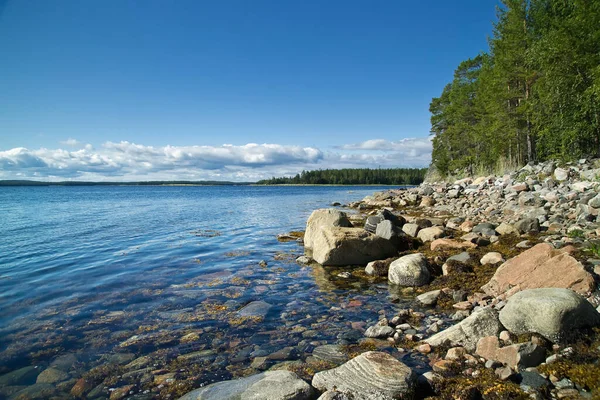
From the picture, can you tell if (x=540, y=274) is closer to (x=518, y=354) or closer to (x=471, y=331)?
(x=471, y=331)

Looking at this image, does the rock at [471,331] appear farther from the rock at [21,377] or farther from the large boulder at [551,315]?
the rock at [21,377]

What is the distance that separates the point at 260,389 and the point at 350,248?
323 inches

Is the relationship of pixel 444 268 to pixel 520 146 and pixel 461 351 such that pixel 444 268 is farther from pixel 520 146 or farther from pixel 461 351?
pixel 520 146

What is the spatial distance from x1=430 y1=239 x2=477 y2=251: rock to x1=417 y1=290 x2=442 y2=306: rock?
14.5 ft

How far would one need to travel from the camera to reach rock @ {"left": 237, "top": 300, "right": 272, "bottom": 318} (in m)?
7.84

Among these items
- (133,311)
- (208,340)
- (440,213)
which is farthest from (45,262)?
(440,213)

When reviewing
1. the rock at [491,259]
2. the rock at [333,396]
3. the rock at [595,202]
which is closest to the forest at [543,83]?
the rock at [595,202]

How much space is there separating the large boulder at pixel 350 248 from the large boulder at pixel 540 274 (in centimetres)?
481

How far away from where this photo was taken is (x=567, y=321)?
199 inches

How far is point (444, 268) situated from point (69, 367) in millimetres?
8991

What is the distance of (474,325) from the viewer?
5.59m

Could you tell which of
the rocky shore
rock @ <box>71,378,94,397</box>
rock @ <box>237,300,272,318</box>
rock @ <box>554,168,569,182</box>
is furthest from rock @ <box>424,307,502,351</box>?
rock @ <box>554,168,569,182</box>

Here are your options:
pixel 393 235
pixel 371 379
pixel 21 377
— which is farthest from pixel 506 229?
pixel 21 377

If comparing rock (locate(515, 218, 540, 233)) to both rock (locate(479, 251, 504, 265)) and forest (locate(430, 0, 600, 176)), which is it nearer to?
rock (locate(479, 251, 504, 265))
